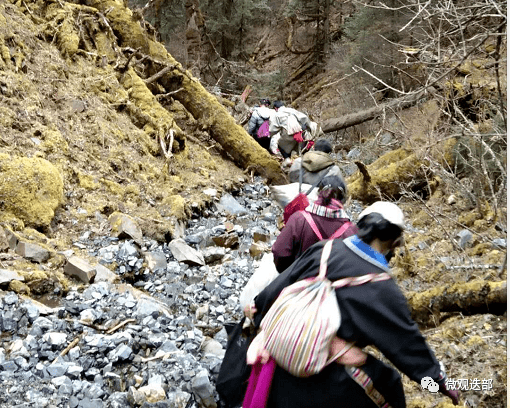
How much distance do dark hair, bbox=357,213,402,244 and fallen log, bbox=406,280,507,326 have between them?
1775 millimetres

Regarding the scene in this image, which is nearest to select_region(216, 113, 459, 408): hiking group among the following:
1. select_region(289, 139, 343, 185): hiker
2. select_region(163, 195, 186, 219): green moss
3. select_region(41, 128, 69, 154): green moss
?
select_region(289, 139, 343, 185): hiker

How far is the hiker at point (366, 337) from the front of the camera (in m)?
1.85

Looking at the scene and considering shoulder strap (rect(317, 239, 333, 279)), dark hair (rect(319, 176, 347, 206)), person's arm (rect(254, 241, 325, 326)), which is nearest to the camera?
shoulder strap (rect(317, 239, 333, 279))

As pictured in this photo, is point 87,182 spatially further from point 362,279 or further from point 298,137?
point 362,279

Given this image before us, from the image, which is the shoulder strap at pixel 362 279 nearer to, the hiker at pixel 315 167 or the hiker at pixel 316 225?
the hiker at pixel 316 225

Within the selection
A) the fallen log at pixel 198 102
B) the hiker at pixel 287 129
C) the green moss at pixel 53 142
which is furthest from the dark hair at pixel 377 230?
the fallen log at pixel 198 102

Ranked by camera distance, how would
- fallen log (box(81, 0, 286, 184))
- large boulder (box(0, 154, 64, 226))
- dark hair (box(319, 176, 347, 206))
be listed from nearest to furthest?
dark hair (box(319, 176, 347, 206))
large boulder (box(0, 154, 64, 226))
fallen log (box(81, 0, 286, 184))

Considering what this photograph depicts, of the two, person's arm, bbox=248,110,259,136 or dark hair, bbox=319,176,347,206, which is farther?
person's arm, bbox=248,110,259,136

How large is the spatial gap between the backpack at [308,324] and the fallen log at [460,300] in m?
1.94

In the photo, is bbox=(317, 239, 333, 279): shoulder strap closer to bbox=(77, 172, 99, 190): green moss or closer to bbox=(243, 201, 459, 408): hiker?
bbox=(243, 201, 459, 408): hiker

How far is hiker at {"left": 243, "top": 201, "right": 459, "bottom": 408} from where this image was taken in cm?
185

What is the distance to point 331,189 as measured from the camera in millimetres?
2986

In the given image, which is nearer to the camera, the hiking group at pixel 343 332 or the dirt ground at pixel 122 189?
the hiking group at pixel 343 332

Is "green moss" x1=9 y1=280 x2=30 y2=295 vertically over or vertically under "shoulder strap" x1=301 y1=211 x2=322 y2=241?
under
